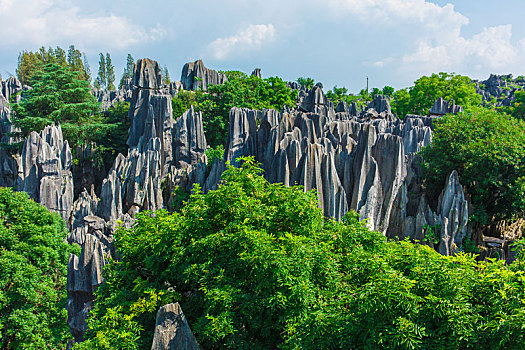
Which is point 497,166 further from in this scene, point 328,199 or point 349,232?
point 349,232

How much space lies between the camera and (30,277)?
47.7 feet

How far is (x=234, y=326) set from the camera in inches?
330

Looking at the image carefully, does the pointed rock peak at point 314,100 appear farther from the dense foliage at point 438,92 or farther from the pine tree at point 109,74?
the pine tree at point 109,74

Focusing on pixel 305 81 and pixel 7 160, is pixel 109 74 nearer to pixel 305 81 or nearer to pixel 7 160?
pixel 305 81

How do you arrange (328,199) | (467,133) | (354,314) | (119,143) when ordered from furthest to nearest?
(119,143) < (467,133) < (328,199) < (354,314)

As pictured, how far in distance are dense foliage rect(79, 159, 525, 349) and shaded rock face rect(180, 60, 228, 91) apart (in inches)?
1956

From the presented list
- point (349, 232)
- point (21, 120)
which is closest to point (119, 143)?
point (21, 120)

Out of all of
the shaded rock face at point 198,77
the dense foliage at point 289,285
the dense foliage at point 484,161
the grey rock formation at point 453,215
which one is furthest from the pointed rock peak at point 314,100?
the dense foliage at point 289,285

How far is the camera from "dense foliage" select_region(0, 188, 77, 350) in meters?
14.0

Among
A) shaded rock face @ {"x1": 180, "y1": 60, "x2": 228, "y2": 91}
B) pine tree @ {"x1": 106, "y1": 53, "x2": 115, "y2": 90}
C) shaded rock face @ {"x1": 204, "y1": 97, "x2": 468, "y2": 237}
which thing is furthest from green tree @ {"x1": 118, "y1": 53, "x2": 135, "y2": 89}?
shaded rock face @ {"x1": 204, "y1": 97, "x2": 468, "y2": 237}

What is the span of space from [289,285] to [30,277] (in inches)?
450

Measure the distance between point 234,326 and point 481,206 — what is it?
15423 millimetres

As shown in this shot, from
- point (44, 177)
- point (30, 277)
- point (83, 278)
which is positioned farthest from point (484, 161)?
point (44, 177)

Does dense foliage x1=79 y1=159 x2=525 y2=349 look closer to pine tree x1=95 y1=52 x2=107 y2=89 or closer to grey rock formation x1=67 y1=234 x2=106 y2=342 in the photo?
grey rock formation x1=67 y1=234 x2=106 y2=342
